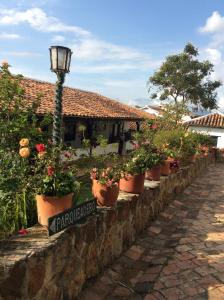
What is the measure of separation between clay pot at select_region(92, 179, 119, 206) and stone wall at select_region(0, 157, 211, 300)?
13 centimetres

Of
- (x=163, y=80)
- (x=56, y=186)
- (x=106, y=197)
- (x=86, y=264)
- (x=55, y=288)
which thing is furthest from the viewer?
(x=163, y=80)

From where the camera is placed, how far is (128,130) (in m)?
A: 27.5

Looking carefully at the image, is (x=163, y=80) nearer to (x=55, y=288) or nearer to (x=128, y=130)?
(x=128, y=130)

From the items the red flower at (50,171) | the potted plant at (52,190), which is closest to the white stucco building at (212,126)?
the potted plant at (52,190)

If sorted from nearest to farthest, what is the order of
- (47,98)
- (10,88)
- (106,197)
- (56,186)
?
(56,186)
(106,197)
(10,88)
(47,98)

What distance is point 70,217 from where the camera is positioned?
357cm

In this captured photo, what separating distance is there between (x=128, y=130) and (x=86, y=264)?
23835 millimetres

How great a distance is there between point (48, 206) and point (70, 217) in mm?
273

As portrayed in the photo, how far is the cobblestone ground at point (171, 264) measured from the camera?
13.2 feet

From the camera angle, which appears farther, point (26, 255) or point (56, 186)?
point (56, 186)

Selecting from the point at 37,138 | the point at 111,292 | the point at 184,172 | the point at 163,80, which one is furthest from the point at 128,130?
the point at 111,292

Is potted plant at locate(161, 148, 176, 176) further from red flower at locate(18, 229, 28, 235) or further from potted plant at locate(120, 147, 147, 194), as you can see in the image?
red flower at locate(18, 229, 28, 235)

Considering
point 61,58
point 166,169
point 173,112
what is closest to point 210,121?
point 173,112

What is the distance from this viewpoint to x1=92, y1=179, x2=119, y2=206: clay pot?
14.7 ft
